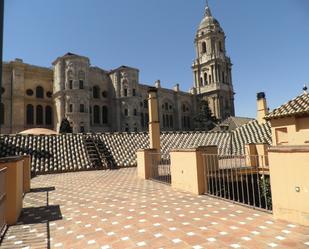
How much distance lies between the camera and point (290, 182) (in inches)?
201

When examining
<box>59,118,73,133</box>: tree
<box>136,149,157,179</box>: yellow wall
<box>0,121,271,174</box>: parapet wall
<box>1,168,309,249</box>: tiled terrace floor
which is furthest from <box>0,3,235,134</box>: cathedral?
<box>1,168,309,249</box>: tiled terrace floor

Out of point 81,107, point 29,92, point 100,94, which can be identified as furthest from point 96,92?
point 29,92

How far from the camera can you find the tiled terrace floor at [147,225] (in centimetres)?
438

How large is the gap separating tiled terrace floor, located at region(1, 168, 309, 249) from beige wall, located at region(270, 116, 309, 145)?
31.3 ft

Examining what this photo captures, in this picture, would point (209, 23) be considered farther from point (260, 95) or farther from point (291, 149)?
point (291, 149)

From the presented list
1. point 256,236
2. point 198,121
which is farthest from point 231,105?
point 256,236

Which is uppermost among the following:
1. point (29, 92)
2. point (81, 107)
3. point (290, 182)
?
point (29, 92)

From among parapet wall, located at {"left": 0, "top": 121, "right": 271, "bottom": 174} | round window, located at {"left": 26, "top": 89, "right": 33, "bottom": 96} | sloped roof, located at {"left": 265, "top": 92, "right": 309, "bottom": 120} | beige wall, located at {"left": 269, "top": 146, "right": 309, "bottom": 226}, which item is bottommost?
beige wall, located at {"left": 269, "top": 146, "right": 309, "bottom": 226}

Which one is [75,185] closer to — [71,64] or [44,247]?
[44,247]

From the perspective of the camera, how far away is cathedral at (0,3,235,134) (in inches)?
1545

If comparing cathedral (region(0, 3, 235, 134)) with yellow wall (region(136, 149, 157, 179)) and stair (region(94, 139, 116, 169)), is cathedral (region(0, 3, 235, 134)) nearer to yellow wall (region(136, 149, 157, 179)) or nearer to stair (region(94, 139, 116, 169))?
stair (region(94, 139, 116, 169))

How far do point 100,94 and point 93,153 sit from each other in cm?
2968

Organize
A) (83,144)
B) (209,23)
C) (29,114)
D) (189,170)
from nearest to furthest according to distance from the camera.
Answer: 1. (189,170)
2. (83,144)
3. (29,114)
4. (209,23)

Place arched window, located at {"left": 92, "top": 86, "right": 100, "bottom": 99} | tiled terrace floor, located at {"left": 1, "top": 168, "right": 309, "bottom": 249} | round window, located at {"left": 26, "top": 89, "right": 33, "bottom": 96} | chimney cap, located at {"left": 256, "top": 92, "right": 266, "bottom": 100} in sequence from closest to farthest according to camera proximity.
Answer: tiled terrace floor, located at {"left": 1, "top": 168, "right": 309, "bottom": 249}
chimney cap, located at {"left": 256, "top": 92, "right": 266, "bottom": 100}
round window, located at {"left": 26, "top": 89, "right": 33, "bottom": 96}
arched window, located at {"left": 92, "top": 86, "right": 100, "bottom": 99}
